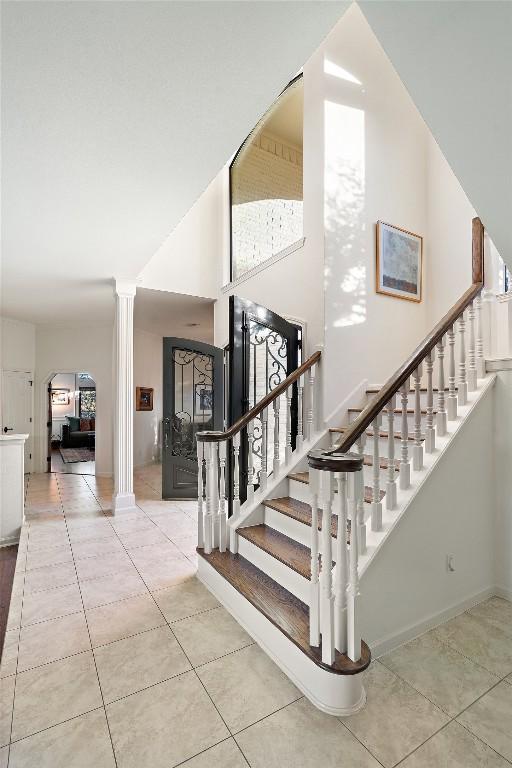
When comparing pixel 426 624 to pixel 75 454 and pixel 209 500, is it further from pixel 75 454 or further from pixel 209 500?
pixel 75 454

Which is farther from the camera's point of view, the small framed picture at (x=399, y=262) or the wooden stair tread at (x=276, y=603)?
the small framed picture at (x=399, y=262)

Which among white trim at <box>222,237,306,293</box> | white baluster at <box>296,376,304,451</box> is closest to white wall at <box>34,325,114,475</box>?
white trim at <box>222,237,306,293</box>

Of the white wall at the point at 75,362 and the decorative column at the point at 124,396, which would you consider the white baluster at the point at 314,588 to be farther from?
the white wall at the point at 75,362

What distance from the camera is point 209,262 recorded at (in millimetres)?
5629

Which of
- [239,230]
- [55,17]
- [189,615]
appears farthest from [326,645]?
[239,230]

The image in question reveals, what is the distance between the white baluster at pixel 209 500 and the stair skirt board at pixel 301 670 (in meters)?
0.45

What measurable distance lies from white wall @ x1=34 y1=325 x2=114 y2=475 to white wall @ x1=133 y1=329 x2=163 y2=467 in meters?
0.52

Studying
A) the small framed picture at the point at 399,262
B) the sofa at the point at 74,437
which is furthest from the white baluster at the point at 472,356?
the sofa at the point at 74,437

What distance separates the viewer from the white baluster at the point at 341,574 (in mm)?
1610

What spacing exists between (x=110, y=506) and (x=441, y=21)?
528 cm

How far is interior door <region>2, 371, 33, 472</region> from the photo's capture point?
6.88 meters

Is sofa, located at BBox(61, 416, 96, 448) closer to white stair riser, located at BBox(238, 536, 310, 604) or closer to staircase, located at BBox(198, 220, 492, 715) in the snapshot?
staircase, located at BBox(198, 220, 492, 715)

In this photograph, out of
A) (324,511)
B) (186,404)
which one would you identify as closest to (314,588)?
(324,511)

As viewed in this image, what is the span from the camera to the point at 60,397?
1298 centimetres
